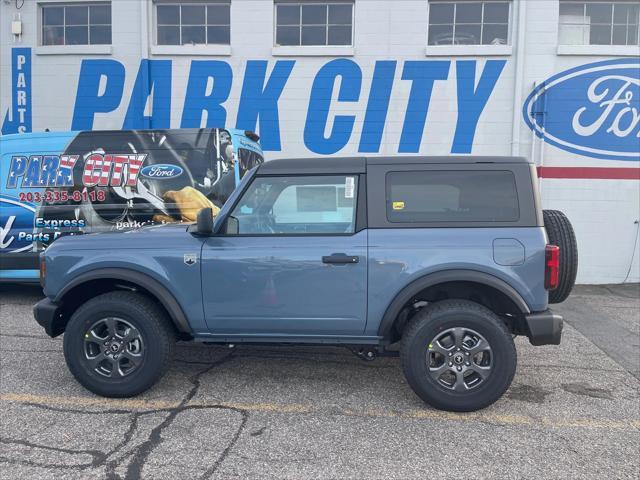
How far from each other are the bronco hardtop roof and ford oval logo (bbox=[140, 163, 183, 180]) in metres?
2.62

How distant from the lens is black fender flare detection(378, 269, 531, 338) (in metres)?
3.73

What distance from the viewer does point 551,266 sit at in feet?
12.1

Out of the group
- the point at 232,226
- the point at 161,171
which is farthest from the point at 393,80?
the point at 232,226

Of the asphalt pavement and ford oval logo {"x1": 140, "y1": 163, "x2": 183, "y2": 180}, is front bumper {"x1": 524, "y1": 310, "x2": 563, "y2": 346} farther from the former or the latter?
ford oval logo {"x1": 140, "y1": 163, "x2": 183, "y2": 180}

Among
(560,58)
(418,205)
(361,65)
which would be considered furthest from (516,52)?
(418,205)

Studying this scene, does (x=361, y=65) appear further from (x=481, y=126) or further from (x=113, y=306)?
(x=113, y=306)

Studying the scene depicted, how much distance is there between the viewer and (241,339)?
408 cm

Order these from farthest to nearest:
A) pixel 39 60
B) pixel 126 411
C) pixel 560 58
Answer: pixel 39 60 → pixel 560 58 → pixel 126 411

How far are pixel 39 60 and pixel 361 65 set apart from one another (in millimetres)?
5818

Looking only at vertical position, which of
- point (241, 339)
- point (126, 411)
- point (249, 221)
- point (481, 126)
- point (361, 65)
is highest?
point (361, 65)

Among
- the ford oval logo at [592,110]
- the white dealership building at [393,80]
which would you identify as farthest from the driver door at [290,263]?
the ford oval logo at [592,110]

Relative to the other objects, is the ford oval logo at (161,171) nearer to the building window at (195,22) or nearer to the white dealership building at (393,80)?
the white dealership building at (393,80)

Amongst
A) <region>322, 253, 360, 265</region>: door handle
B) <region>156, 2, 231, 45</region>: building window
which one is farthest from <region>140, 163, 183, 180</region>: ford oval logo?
<region>156, 2, 231, 45</region>: building window

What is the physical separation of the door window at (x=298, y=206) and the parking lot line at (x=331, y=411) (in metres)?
1.27
